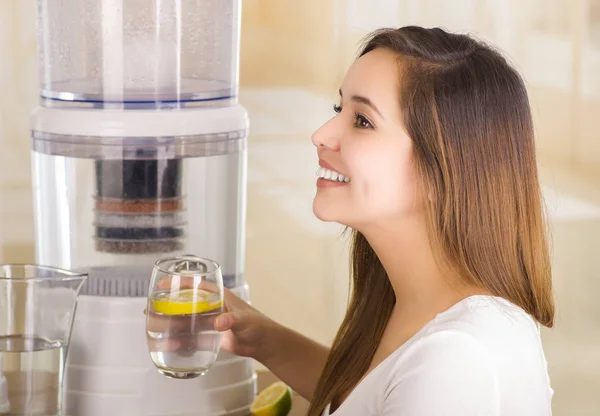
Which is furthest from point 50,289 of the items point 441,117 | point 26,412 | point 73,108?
point 441,117

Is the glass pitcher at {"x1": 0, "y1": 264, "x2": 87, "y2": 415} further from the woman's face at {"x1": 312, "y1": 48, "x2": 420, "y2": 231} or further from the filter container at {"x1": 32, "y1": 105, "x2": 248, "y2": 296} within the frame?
the woman's face at {"x1": 312, "y1": 48, "x2": 420, "y2": 231}

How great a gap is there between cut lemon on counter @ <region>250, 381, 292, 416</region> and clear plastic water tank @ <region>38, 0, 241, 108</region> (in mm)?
452

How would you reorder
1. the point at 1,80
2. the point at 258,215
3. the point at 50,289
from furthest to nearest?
the point at 258,215, the point at 1,80, the point at 50,289

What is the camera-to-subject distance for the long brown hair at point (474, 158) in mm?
1122

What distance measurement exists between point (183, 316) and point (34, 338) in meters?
0.21

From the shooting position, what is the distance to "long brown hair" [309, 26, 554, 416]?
3.68 ft

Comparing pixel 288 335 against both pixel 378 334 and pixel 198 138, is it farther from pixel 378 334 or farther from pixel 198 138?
pixel 198 138

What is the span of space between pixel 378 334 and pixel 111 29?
1.91 ft

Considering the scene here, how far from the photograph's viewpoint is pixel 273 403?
141 cm

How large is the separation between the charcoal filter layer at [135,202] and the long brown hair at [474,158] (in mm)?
382

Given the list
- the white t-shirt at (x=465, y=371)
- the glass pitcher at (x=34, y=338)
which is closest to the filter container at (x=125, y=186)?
the glass pitcher at (x=34, y=338)

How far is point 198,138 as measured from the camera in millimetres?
1396

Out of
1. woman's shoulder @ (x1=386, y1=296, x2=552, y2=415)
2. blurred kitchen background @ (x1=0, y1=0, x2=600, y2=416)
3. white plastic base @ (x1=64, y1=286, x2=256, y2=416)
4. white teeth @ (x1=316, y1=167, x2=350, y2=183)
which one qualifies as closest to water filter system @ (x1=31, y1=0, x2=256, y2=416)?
white plastic base @ (x1=64, y1=286, x2=256, y2=416)

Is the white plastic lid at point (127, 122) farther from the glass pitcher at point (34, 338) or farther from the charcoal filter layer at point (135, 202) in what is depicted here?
the glass pitcher at point (34, 338)
